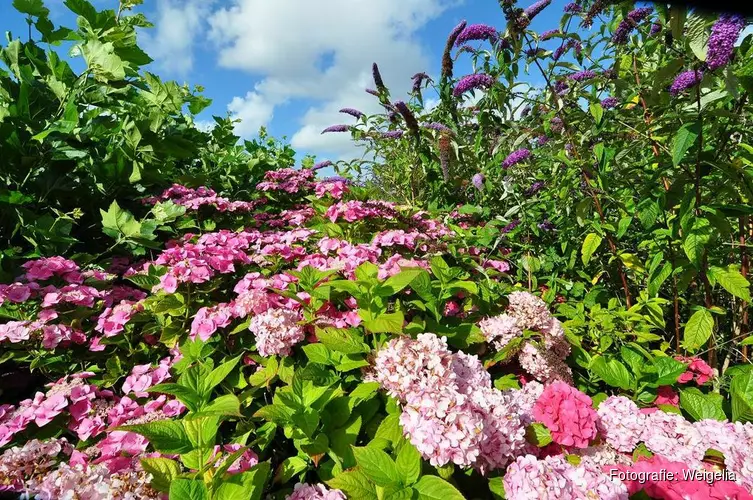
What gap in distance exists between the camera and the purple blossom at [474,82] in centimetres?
258

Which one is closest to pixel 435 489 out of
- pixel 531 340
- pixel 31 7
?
pixel 531 340

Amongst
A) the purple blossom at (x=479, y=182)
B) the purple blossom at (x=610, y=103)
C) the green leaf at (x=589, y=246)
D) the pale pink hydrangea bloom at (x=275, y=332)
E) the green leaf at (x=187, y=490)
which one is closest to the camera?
the green leaf at (x=187, y=490)

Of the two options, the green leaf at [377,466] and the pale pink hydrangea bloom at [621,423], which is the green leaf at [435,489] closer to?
the green leaf at [377,466]

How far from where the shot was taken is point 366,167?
184 inches

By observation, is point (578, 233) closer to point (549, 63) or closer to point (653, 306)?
point (653, 306)

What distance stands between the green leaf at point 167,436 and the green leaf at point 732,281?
1.81 m

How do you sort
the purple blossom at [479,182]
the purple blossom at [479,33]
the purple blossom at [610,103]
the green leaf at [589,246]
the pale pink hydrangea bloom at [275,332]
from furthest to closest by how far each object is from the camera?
the purple blossom at [479,182], the purple blossom at [479,33], the purple blossom at [610,103], the green leaf at [589,246], the pale pink hydrangea bloom at [275,332]

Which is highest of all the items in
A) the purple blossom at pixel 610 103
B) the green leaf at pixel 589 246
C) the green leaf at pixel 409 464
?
the purple blossom at pixel 610 103

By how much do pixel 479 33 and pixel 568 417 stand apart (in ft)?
7.08

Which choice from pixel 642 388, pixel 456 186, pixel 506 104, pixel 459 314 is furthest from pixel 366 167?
pixel 642 388

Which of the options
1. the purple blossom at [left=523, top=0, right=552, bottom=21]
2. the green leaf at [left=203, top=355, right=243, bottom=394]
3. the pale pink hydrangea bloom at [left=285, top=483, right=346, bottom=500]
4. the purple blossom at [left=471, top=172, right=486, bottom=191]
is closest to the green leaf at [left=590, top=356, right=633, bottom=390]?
the pale pink hydrangea bloom at [left=285, top=483, right=346, bottom=500]

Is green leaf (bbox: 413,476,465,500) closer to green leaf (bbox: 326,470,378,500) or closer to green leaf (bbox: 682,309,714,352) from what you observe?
green leaf (bbox: 326,470,378,500)

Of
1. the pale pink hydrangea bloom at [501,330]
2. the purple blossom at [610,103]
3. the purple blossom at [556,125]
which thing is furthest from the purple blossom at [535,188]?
the pale pink hydrangea bloom at [501,330]

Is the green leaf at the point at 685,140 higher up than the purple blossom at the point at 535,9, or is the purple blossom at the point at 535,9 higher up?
the purple blossom at the point at 535,9
